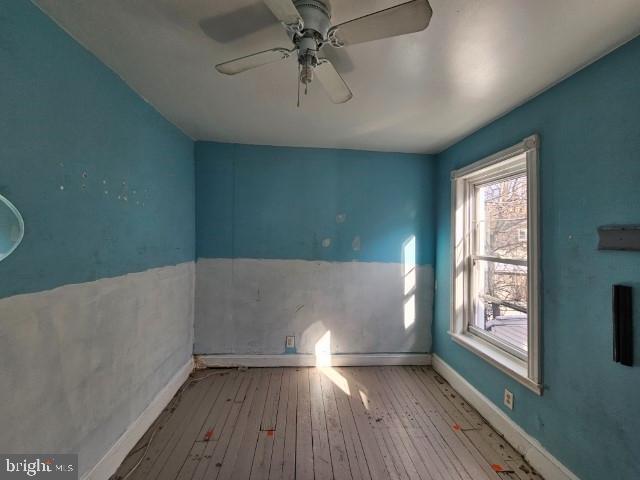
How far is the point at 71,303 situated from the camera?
1.35 metres

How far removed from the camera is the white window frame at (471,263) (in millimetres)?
1751

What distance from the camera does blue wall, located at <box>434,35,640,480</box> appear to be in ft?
4.20

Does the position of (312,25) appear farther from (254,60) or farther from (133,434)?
(133,434)

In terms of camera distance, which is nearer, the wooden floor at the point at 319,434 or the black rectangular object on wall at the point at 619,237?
the black rectangular object on wall at the point at 619,237

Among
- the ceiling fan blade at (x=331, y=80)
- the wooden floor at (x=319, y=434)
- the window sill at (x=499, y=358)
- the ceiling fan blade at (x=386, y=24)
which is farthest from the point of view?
the window sill at (x=499, y=358)

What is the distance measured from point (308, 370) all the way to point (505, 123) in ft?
9.28

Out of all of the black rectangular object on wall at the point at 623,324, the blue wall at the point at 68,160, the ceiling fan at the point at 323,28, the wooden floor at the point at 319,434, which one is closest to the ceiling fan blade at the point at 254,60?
the ceiling fan at the point at 323,28

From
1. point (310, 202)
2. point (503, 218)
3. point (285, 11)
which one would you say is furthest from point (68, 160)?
point (503, 218)

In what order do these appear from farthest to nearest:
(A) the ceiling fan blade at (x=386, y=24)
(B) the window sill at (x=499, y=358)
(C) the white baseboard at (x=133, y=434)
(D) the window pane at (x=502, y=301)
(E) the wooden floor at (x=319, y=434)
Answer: (D) the window pane at (x=502, y=301)
(B) the window sill at (x=499, y=358)
(E) the wooden floor at (x=319, y=434)
(C) the white baseboard at (x=133, y=434)
(A) the ceiling fan blade at (x=386, y=24)

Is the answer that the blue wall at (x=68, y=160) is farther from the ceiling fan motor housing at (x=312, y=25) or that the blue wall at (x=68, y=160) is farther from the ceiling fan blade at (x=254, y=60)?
the ceiling fan motor housing at (x=312, y=25)

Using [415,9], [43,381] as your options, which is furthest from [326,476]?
[415,9]

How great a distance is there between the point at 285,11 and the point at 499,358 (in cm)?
250

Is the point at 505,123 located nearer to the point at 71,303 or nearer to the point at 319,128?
the point at 319,128

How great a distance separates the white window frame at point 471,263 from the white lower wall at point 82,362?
257 centimetres
